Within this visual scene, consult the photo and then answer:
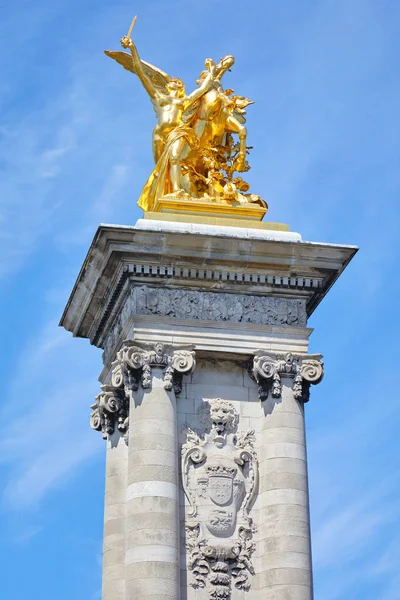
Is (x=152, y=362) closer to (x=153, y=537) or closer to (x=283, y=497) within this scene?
(x=153, y=537)

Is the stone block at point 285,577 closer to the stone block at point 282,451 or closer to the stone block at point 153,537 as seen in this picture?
the stone block at point 153,537

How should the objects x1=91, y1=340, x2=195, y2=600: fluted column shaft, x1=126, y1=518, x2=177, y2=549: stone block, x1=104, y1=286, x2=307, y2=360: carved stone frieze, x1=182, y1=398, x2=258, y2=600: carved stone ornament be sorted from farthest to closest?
x1=104, y1=286, x2=307, y2=360: carved stone frieze → x1=182, y1=398, x2=258, y2=600: carved stone ornament → x1=126, y1=518, x2=177, y2=549: stone block → x1=91, y1=340, x2=195, y2=600: fluted column shaft

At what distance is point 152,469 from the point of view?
27.1 metres

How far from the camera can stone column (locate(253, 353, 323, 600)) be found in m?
27.1

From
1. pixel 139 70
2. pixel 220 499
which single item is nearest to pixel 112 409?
pixel 220 499

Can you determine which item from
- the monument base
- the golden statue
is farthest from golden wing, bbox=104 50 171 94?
the monument base

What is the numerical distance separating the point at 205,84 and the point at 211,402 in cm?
601

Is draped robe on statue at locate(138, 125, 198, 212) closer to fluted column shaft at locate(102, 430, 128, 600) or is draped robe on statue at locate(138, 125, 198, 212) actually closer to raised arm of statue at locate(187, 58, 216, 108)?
raised arm of statue at locate(187, 58, 216, 108)

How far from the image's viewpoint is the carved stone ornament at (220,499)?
2712 cm

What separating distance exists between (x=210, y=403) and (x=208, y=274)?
2.14 m

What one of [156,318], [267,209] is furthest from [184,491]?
[267,209]

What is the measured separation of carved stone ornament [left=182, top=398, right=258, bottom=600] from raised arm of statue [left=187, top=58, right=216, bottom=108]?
5656 millimetres

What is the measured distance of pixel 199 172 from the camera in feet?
99.6

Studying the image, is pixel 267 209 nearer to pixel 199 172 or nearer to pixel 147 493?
pixel 199 172
